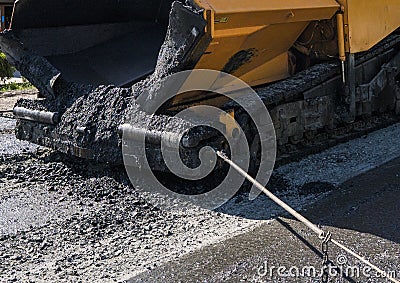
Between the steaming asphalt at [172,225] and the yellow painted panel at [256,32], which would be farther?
the yellow painted panel at [256,32]

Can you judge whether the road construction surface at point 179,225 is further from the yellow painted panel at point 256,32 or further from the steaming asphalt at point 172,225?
the yellow painted panel at point 256,32

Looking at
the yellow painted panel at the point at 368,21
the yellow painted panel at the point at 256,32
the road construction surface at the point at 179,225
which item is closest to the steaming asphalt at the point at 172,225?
the road construction surface at the point at 179,225

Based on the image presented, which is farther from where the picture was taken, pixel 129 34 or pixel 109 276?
pixel 129 34

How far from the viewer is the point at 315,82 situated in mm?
6012

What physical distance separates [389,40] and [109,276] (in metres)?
4.68

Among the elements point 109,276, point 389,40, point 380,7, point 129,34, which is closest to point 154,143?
point 109,276

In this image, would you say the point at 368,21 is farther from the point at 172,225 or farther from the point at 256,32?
the point at 172,225

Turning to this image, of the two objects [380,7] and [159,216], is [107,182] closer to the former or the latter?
[159,216]

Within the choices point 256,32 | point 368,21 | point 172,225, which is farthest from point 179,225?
point 368,21

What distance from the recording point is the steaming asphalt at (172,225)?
12.1ft

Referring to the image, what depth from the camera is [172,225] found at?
4.41m

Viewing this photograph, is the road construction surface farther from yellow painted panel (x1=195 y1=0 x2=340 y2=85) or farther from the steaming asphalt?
yellow painted panel (x1=195 y1=0 x2=340 y2=85)

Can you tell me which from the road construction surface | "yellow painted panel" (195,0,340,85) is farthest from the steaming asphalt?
→ "yellow painted panel" (195,0,340,85)

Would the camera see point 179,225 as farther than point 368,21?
No
